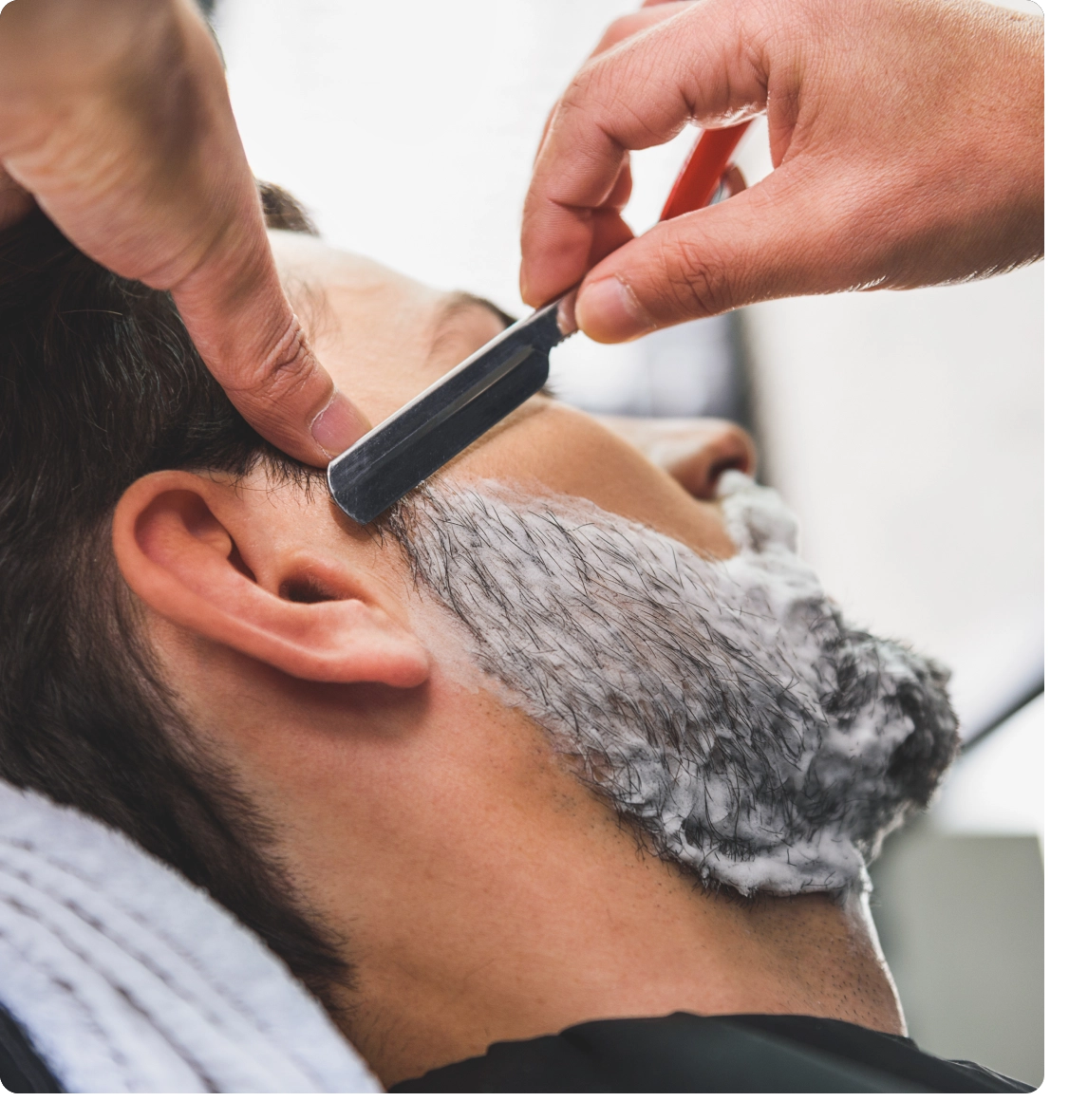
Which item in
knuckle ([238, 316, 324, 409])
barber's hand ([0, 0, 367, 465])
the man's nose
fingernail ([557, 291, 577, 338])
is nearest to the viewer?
barber's hand ([0, 0, 367, 465])

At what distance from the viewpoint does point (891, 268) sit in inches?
28.9

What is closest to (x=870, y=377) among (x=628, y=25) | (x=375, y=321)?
(x=628, y=25)

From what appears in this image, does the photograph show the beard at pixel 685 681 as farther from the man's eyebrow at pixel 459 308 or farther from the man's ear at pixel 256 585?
the man's eyebrow at pixel 459 308

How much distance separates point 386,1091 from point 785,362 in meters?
0.86

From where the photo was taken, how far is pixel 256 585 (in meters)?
0.67

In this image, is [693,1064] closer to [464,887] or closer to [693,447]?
[464,887]

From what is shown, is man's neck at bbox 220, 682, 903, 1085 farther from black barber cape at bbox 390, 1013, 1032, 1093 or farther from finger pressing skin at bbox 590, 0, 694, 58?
finger pressing skin at bbox 590, 0, 694, 58

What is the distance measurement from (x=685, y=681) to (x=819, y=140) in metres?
0.47

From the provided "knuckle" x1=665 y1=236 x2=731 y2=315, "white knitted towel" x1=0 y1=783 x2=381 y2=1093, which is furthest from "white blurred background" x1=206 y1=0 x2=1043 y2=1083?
"white knitted towel" x1=0 y1=783 x2=381 y2=1093

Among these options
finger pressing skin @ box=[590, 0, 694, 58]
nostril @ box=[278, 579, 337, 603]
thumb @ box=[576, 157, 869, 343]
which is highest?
finger pressing skin @ box=[590, 0, 694, 58]

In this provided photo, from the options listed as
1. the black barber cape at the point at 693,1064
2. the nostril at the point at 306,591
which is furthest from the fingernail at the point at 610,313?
the black barber cape at the point at 693,1064

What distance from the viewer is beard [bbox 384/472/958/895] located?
2.29 ft

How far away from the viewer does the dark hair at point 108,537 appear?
68 centimetres

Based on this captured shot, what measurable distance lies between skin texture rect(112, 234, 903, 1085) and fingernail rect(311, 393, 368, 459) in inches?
1.8
